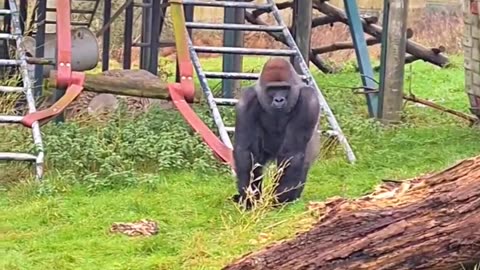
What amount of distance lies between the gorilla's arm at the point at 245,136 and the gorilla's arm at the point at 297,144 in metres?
0.17

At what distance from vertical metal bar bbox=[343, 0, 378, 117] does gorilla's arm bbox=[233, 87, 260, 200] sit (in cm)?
286

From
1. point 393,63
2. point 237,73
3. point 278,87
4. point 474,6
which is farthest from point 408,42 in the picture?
point 278,87

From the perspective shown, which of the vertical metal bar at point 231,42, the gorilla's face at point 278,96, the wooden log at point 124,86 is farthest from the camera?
the vertical metal bar at point 231,42

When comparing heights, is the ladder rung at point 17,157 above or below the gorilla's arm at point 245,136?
below

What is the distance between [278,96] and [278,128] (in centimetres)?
23

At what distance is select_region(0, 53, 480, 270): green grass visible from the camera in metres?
4.35

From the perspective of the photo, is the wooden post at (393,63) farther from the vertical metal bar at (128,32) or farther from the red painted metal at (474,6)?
the vertical metal bar at (128,32)

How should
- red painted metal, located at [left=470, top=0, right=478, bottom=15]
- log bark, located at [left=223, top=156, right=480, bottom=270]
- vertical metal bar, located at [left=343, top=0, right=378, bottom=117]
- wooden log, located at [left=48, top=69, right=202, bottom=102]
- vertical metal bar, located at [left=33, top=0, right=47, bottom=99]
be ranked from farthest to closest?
vertical metal bar, located at [left=343, top=0, right=378, bottom=117], vertical metal bar, located at [left=33, top=0, right=47, bottom=99], red painted metal, located at [left=470, top=0, right=478, bottom=15], wooden log, located at [left=48, top=69, right=202, bottom=102], log bark, located at [left=223, top=156, right=480, bottom=270]

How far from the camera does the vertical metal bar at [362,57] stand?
8.34m

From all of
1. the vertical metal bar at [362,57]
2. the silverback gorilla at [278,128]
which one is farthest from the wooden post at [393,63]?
the silverback gorilla at [278,128]

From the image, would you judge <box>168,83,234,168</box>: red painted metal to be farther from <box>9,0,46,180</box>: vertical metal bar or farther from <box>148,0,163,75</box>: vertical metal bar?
<box>148,0,163,75</box>: vertical metal bar

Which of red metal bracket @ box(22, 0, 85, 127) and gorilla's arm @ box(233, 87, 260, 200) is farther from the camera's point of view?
red metal bracket @ box(22, 0, 85, 127)

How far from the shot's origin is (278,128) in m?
5.60

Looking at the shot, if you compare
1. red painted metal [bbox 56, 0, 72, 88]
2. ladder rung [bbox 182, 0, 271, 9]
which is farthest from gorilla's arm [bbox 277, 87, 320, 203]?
ladder rung [bbox 182, 0, 271, 9]
